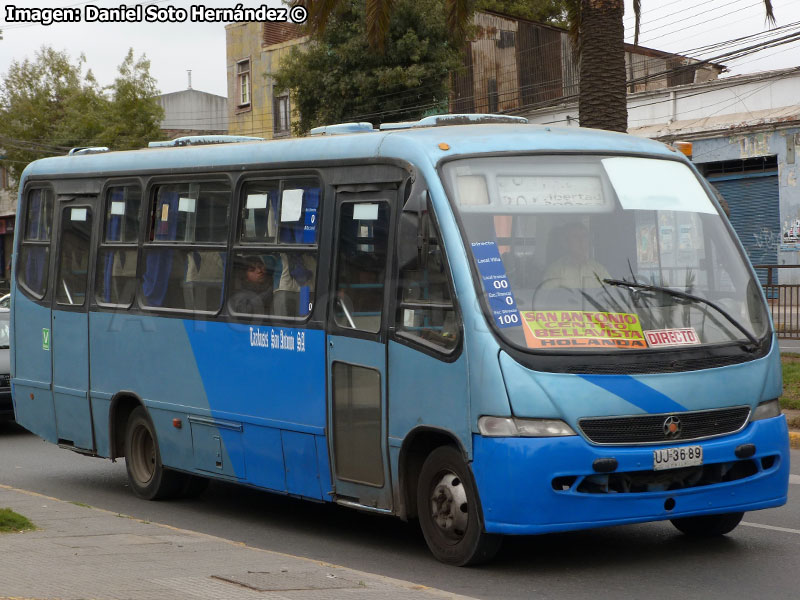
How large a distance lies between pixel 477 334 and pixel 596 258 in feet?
2.91

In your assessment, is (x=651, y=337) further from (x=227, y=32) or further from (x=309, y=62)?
(x=227, y=32)

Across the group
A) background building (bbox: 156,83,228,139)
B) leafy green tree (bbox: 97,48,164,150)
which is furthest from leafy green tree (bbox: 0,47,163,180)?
background building (bbox: 156,83,228,139)

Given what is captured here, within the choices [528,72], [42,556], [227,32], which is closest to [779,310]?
[42,556]

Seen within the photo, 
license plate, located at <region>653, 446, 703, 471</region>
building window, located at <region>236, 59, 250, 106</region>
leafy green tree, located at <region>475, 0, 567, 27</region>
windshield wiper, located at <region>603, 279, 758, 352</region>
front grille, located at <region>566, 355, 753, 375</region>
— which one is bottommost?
license plate, located at <region>653, 446, 703, 471</region>

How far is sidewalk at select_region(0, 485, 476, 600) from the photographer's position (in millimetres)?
6051

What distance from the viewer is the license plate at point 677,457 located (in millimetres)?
6891

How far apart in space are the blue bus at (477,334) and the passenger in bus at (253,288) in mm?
23

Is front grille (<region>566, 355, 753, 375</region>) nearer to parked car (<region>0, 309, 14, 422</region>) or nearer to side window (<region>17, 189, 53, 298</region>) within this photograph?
side window (<region>17, 189, 53, 298</region>)

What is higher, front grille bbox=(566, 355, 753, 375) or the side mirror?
the side mirror

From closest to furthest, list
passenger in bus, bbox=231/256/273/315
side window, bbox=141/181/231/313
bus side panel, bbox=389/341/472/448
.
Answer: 1. bus side panel, bbox=389/341/472/448
2. passenger in bus, bbox=231/256/273/315
3. side window, bbox=141/181/231/313

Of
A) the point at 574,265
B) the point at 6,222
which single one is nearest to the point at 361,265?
the point at 574,265

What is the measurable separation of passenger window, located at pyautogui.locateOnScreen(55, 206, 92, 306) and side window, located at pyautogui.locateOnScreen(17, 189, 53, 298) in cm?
30

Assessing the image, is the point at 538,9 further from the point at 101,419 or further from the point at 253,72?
the point at 101,419

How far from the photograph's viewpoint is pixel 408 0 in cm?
3216
